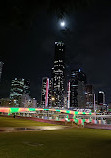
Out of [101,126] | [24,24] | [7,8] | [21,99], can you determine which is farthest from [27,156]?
[21,99]

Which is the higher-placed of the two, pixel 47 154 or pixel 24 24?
pixel 24 24

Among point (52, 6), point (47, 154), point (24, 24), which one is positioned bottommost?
point (47, 154)

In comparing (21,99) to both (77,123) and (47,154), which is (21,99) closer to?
(77,123)

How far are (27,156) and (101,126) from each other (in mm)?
24601

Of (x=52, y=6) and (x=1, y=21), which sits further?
(x=1, y=21)

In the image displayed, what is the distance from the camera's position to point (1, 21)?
6418mm

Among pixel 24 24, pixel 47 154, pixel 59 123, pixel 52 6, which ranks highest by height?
pixel 52 6

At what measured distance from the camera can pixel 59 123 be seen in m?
34.8

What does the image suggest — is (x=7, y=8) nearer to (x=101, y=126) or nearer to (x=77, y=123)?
(x=101, y=126)

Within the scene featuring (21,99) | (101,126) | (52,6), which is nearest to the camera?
(52,6)

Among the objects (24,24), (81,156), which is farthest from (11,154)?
(24,24)

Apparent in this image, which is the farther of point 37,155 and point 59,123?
point 59,123

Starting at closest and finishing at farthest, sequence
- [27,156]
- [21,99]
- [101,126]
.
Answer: [27,156] → [101,126] → [21,99]

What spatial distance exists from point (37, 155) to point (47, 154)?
1.70 feet
